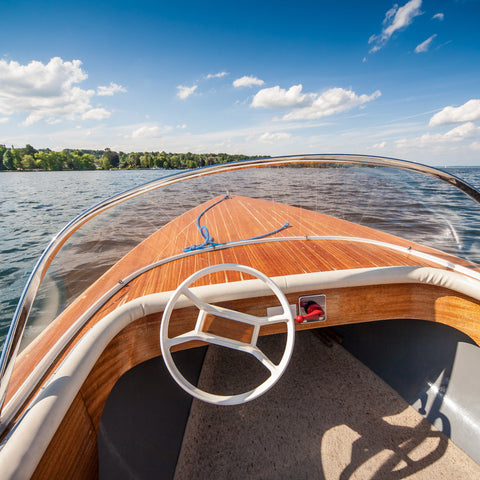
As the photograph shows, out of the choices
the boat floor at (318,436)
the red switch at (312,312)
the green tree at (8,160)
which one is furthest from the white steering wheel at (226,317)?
the green tree at (8,160)

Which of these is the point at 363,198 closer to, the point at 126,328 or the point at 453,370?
the point at 453,370

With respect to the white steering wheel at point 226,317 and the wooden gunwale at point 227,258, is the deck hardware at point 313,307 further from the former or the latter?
the white steering wheel at point 226,317

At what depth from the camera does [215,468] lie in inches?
71.6

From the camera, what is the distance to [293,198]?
2.26 metres

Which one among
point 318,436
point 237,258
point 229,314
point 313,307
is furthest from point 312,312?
point 318,436

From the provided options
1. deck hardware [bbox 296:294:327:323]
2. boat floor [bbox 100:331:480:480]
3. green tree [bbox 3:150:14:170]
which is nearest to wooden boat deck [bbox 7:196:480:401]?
deck hardware [bbox 296:294:327:323]

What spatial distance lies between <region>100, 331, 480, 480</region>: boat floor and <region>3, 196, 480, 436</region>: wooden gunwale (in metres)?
0.88

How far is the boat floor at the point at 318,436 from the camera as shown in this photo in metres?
1.77

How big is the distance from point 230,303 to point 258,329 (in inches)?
13.0

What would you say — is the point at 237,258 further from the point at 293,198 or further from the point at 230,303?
the point at 293,198

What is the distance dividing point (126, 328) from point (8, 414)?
0.56m

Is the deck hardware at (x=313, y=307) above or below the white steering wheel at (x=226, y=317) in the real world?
below

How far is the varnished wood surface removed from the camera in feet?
4.00

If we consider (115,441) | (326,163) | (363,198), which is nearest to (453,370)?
(363,198)
